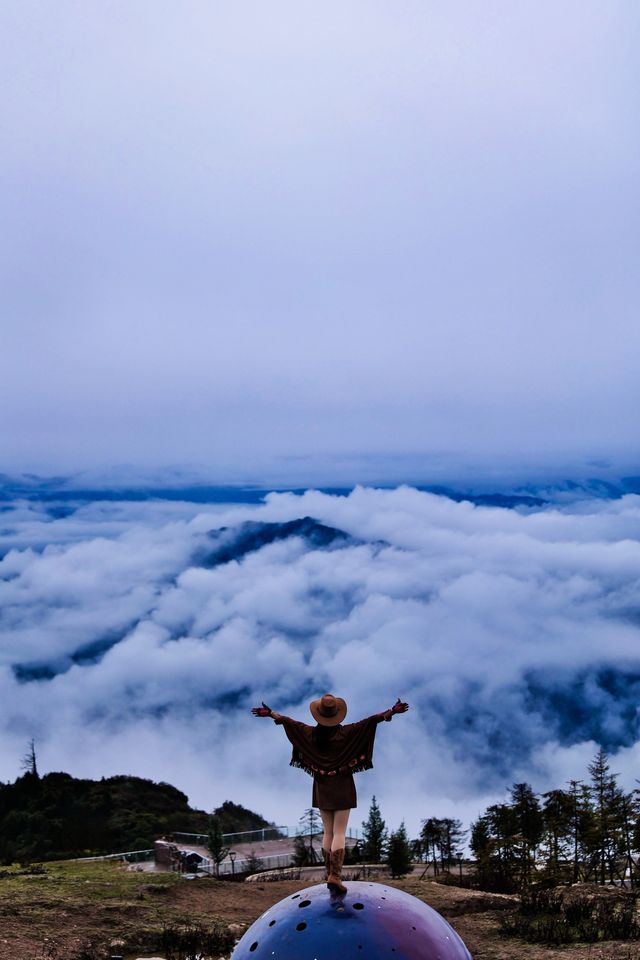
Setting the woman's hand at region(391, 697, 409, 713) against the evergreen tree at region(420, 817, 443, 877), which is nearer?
the woman's hand at region(391, 697, 409, 713)

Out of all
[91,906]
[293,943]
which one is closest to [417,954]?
[293,943]

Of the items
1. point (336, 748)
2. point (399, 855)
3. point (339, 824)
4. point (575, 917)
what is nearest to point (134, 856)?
point (399, 855)

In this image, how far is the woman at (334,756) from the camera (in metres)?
11.6

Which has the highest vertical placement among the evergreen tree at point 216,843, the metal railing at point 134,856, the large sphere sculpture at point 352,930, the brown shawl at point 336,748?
the brown shawl at point 336,748

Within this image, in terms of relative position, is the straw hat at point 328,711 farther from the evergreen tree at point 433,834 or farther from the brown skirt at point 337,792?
the evergreen tree at point 433,834

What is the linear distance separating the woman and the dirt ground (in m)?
9.81

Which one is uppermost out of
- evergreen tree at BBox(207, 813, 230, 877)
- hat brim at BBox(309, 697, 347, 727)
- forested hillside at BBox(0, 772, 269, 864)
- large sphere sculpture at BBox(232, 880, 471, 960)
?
hat brim at BBox(309, 697, 347, 727)

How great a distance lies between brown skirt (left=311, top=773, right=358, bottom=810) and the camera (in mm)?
11617

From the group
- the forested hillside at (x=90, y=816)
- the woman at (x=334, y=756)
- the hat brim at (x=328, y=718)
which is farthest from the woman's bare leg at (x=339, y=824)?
the forested hillside at (x=90, y=816)

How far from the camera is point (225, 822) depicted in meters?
50.3

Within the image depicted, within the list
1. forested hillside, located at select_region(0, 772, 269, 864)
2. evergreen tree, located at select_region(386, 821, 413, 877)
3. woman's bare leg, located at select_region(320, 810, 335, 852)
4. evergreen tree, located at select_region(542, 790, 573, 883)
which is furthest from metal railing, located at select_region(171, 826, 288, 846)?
woman's bare leg, located at select_region(320, 810, 335, 852)

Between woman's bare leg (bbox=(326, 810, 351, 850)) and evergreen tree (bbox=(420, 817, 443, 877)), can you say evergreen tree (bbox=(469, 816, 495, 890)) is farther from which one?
woman's bare leg (bbox=(326, 810, 351, 850))

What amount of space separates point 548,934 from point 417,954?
40.4 feet

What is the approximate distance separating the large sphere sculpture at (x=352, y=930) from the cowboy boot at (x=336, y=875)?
9cm
